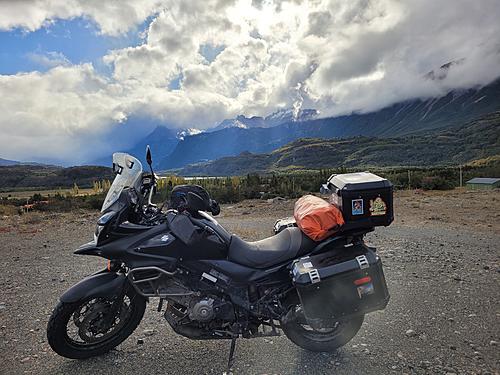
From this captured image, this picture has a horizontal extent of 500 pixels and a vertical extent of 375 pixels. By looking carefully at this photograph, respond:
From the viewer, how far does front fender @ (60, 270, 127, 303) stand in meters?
3.33

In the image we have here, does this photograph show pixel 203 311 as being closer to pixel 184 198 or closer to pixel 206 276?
pixel 206 276

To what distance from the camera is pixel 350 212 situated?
322 cm

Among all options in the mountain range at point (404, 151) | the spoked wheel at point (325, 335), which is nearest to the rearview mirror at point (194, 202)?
the spoked wheel at point (325, 335)

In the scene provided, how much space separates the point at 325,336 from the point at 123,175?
250 centimetres

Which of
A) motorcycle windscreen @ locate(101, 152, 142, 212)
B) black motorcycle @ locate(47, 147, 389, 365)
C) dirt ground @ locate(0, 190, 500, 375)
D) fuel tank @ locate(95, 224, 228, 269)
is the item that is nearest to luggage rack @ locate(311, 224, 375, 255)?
black motorcycle @ locate(47, 147, 389, 365)

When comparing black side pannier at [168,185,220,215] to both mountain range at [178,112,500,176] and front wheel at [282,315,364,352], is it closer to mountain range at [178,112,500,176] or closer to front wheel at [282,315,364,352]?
front wheel at [282,315,364,352]

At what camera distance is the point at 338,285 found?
3.17m

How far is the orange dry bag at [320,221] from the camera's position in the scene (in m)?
3.25

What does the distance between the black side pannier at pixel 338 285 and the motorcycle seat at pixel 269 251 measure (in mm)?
112

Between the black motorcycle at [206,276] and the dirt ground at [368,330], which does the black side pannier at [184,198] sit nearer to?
the black motorcycle at [206,276]

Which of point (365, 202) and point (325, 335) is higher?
point (365, 202)

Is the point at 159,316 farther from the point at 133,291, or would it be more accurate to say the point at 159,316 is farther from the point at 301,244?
the point at 301,244

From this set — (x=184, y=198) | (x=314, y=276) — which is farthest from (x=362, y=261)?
(x=184, y=198)

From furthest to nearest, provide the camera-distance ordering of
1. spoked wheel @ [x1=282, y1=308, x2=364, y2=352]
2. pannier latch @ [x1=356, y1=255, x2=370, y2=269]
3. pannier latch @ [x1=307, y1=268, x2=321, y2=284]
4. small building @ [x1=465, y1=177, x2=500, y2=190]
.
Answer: small building @ [x1=465, y1=177, x2=500, y2=190] < spoked wheel @ [x1=282, y1=308, x2=364, y2=352] < pannier latch @ [x1=356, y1=255, x2=370, y2=269] < pannier latch @ [x1=307, y1=268, x2=321, y2=284]
